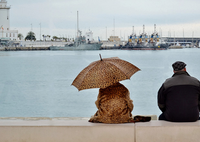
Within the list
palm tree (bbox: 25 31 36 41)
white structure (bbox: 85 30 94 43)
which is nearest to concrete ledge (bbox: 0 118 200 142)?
white structure (bbox: 85 30 94 43)

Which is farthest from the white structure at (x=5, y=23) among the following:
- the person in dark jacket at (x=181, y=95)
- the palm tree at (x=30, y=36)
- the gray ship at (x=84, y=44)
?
the person in dark jacket at (x=181, y=95)

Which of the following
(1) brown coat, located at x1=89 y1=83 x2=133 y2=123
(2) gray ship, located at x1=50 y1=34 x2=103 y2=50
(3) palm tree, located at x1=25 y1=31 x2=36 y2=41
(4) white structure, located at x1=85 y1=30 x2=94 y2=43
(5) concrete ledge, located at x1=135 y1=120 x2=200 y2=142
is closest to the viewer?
(5) concrete ledge, located at x1=135 y1=120 x2=200 y2=142

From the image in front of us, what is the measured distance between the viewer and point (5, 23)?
86.3m

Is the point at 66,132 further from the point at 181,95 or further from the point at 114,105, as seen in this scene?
the point at 181,95

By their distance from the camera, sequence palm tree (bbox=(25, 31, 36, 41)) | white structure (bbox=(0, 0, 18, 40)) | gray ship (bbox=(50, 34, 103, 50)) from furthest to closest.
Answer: palm tree (bbox=(25, 31, 36, 41)), gray ship (bbox=(50, 34, 103, 50)), white structure (bbox=(0, 0, 18, 40))

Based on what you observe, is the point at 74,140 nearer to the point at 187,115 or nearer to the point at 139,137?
the point at 139,137

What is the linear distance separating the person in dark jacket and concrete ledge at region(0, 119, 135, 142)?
1.30ft

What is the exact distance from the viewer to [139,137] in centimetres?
233

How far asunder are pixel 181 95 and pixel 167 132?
13.7 inches

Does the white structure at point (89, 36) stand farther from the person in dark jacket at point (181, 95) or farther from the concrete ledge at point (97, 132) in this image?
the concrete ledge at point (97, 132)

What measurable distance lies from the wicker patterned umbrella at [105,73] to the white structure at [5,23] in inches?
3204

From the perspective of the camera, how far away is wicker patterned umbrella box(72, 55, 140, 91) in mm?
2520

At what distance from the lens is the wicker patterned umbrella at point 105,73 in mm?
2520

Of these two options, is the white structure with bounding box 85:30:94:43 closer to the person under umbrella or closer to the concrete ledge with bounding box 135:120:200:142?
the person under umbrella
